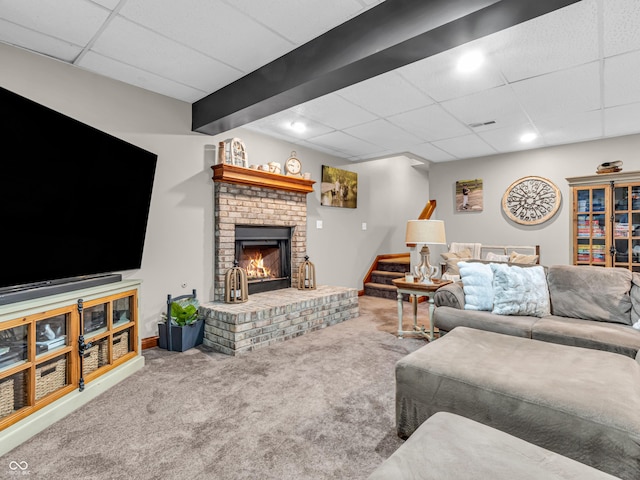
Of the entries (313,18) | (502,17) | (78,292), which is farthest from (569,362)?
(78,292)

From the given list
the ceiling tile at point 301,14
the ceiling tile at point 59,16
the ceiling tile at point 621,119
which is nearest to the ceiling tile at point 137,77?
the ceiling tile at point 59,16

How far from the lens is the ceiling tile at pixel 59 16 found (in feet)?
6.41

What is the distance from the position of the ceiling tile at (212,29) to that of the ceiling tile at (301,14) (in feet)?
0.24

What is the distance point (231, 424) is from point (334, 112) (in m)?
2.93

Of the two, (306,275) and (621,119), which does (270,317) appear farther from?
(621,119)

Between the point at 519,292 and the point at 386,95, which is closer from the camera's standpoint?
the point at 519,292

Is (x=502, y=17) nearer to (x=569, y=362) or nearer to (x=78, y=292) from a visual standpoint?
(x=569, y=362)

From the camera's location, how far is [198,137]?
11.6ft

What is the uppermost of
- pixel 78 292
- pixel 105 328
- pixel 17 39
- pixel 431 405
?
pixel 17 39

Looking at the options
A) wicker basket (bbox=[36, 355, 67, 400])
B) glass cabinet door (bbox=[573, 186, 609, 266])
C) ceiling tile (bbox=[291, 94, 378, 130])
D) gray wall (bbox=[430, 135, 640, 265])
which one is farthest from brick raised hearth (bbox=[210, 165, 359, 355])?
glass cabinet door (bbox=[573, 186, 609, 266])

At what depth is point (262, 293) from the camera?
409 cm

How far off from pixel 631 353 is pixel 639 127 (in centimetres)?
344

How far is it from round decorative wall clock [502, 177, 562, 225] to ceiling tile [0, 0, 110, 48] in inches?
214

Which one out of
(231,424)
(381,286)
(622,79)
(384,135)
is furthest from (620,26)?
(381,286)
